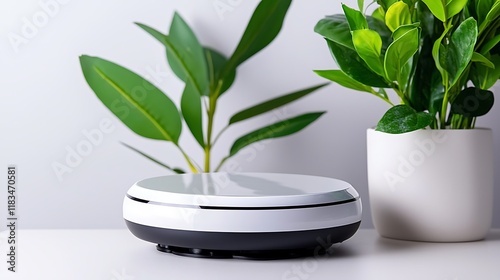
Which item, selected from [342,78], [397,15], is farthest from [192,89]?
[397,15]

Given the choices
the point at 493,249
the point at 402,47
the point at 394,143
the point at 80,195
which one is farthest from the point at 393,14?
the point at 80,195

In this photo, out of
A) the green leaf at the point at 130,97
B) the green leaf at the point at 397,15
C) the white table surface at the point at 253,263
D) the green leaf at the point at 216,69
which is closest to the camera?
the white table surface at the point at 253,263

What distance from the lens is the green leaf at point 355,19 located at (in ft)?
3.02

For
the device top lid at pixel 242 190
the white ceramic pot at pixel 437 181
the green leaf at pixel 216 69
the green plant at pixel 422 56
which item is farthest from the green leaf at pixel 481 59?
the green leaf at pixel 216 69

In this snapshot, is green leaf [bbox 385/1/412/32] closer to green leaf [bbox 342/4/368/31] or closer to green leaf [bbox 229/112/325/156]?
green leaf [bbox 342/4/368/31]

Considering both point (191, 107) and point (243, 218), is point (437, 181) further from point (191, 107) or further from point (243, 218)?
point (191, 107)

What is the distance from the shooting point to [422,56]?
3.37 feet

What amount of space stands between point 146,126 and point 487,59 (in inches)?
20.3

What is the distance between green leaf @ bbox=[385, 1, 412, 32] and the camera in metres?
0.93

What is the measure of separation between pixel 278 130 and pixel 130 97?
0.25 metres

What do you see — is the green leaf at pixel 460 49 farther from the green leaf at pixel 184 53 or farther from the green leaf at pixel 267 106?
the green leaf at pixel 184 53

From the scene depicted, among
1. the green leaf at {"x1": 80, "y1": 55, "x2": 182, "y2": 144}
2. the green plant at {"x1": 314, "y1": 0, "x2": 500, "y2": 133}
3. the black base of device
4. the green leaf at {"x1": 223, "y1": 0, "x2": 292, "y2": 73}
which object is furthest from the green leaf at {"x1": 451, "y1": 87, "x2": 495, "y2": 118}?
the green leaf at {"x1": 80, "y1": 55, "x2": 182, "y2": 144}

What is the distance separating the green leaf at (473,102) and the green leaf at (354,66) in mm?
99

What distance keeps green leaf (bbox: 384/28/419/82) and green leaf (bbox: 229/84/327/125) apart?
24cm
